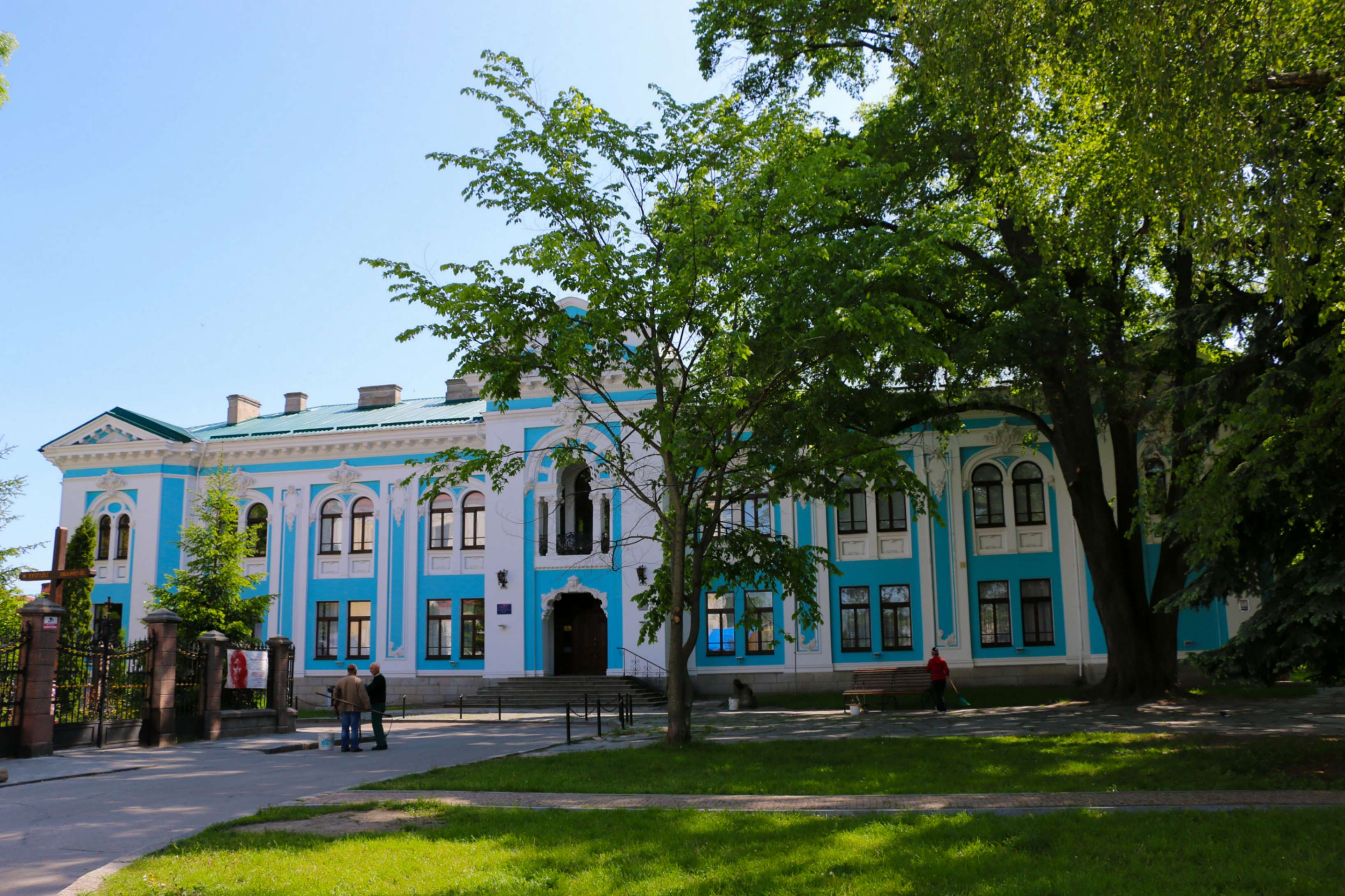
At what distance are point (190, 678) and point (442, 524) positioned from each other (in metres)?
15.1

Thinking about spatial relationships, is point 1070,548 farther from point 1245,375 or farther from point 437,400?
point 437,400

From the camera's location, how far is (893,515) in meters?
31.3

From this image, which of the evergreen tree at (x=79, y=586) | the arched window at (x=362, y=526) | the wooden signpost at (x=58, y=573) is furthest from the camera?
the arched window at (x=362, y=526)

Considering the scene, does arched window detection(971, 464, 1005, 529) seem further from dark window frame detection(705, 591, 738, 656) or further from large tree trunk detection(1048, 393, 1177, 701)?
dark window frame detection(705, 591, 738, 656)

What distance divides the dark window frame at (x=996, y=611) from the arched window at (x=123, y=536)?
94.7ft

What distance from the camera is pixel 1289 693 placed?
2389cm

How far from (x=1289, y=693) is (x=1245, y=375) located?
1471 centimetres

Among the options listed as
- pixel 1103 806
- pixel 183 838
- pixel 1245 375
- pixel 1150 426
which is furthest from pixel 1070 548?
pixel 183 838

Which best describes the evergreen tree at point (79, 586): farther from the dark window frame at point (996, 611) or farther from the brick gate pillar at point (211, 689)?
the dark window frame at point (996, 611)

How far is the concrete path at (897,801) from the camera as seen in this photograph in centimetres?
923

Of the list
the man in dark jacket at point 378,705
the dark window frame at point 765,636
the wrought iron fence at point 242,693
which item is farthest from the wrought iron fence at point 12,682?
the dark window frame at point 765,636

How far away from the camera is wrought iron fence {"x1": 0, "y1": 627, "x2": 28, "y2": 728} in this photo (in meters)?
15.7

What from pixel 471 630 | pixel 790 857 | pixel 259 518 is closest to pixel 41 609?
pixel 790 857

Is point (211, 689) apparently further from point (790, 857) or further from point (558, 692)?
point (790, 857)
